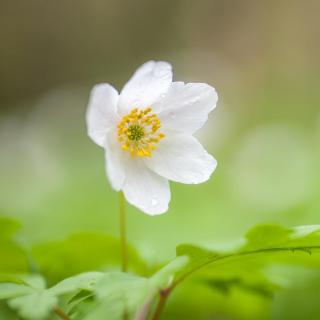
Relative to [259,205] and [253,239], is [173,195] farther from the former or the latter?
[253,239]

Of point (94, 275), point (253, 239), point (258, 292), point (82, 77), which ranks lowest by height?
point (82, 77)

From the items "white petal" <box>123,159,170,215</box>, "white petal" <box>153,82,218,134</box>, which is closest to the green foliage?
"white petal" <box>123,159,170,215</box>

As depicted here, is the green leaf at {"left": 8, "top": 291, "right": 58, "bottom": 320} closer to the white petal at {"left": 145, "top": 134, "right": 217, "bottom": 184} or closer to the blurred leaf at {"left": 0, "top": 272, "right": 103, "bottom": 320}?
the blurred leaf at {"left": 0, "top": 272, "right": 103, "bottom": 320}

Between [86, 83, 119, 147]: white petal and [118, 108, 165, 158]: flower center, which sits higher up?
[86, 83, 119, 147]: white petal

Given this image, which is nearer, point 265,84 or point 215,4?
point 265,84

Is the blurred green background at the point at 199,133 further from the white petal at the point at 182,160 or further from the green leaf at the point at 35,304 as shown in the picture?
the green leaf at the point at 35,304

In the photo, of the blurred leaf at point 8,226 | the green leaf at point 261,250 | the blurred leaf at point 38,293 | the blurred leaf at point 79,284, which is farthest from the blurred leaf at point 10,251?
the green leaf at point 261,250

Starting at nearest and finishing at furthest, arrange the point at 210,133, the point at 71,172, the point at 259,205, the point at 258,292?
the point at 258,292 < the point at 259,205 < the point at 71,172 < the point at 210,133

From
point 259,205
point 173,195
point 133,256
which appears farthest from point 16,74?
point 133,256
